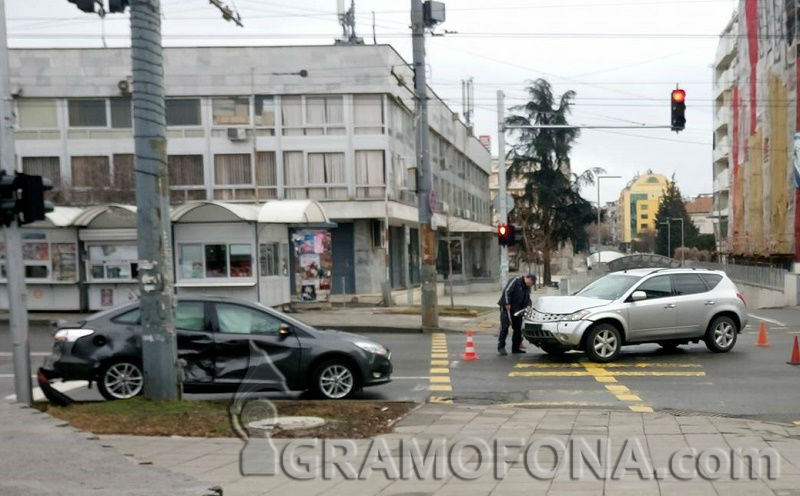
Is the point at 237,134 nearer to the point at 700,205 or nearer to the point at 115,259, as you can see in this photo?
the point at 115,259

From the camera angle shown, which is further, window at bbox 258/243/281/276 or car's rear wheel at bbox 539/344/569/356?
window at bbox 258/243/281/276

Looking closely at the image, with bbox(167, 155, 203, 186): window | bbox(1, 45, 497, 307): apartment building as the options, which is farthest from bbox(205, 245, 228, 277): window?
bbox(167, 155, 203, 186): window

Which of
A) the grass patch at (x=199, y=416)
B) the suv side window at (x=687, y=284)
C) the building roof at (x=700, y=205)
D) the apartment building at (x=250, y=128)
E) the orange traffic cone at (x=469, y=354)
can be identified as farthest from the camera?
the building roof at (x=700, y=205)

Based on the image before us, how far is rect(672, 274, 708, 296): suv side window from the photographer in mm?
15461

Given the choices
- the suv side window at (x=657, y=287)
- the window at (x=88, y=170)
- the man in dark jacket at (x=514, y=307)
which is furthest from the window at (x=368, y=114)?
the suv side window at (x=657, y=287)

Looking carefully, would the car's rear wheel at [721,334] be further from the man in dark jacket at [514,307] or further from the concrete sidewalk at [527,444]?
the concrete sidewalk at [527,444]

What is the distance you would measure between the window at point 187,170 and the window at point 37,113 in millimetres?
5871

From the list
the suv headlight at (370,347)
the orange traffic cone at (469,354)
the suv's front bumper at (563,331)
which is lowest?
the orange traffic cone at (469,354)

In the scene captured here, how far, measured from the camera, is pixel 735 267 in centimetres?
4403

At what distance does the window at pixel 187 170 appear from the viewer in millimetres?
36781

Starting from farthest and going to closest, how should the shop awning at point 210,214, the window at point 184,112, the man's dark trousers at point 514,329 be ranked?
the window at point 184,112
the shop awning at point 210,214
the man's dark trousers at point 514,329

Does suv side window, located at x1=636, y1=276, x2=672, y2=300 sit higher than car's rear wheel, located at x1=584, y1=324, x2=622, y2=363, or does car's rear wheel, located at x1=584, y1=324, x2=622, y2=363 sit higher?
suv side window, located at x1=636, y1=276, x2=672, y2=300

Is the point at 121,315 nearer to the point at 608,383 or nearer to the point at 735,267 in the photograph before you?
the point at 608,383

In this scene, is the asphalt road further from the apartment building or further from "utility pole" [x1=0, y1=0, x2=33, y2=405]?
the apartment building
